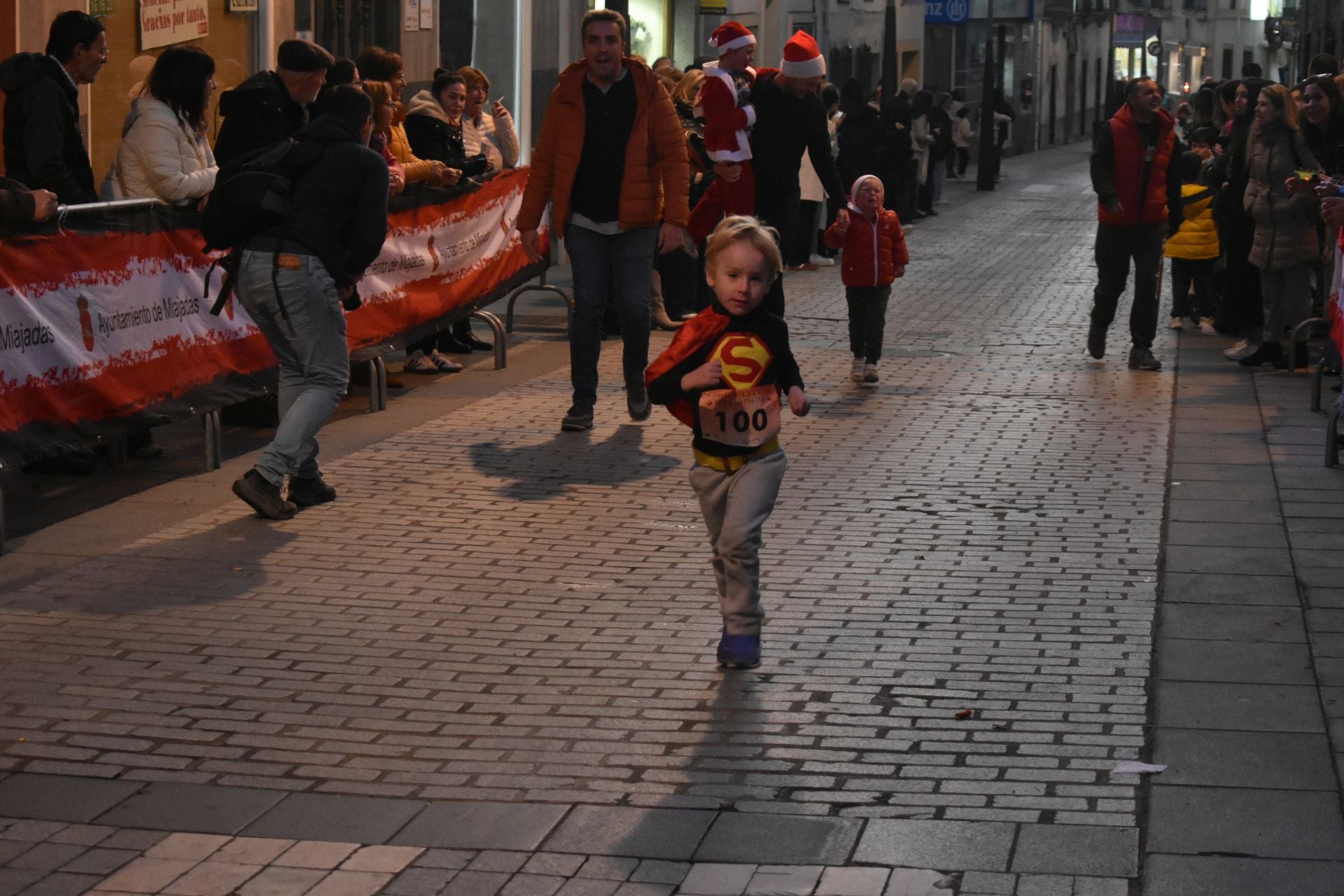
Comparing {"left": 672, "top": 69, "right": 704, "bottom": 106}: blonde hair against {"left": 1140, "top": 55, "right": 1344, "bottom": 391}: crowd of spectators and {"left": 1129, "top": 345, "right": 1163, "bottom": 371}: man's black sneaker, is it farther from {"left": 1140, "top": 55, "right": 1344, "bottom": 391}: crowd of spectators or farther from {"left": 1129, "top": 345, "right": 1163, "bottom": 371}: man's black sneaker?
{"left": 1129, "top": 345, "right": 1163, "bottom": 371}: man's black sneaker

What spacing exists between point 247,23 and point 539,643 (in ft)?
30.7

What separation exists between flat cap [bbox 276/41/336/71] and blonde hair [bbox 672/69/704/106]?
6987 millimetres

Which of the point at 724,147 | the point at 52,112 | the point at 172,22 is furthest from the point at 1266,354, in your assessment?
the point at 52,112

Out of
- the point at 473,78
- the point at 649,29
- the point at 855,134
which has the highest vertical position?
the point at 649,29

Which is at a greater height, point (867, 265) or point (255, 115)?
point (255, 115)

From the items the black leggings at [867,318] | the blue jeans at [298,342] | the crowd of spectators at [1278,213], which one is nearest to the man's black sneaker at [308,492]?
the blue jeans at [298,342]

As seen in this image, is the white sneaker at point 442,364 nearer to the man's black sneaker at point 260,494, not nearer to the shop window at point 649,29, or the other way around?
the man's black sneaker at point 260,494

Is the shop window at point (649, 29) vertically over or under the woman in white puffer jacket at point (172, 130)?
over

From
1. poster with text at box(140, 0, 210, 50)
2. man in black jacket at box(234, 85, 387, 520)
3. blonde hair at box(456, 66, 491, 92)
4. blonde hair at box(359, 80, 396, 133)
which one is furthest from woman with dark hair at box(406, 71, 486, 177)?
man in black jacket at box(234, 85, 387, 520)

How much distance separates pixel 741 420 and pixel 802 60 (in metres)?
6.77

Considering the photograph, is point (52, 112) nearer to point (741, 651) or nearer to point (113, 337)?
point (113, 337)

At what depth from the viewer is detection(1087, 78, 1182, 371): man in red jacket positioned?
12859 mm

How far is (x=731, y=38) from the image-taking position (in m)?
12.7

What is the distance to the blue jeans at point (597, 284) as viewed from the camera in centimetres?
1048
